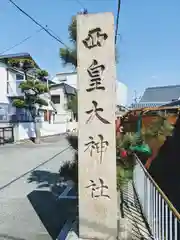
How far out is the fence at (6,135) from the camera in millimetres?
14984

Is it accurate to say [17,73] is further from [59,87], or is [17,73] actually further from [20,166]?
[20,166]

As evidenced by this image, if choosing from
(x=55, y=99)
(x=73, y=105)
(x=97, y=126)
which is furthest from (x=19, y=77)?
(x=97, y=126)

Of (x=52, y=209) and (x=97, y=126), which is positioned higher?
(x=97, y=126)

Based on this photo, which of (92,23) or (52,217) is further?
(52,217)

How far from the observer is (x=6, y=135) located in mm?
15672

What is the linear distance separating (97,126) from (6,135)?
13985 millimetres

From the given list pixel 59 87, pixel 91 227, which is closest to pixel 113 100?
pixel 91 227

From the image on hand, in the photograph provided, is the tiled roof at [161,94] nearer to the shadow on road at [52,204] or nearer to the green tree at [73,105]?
the shadow on road at [52,204]

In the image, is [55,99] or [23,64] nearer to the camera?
[23,64]

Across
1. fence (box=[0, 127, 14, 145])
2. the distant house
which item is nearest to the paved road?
fence (box=[0, 127, 14, 145])

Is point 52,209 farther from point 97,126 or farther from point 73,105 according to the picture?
point 97,126

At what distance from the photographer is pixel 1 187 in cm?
593

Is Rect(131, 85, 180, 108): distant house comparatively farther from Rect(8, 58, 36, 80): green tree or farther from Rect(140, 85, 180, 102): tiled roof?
Rect(8, 58, 36, 80): green tree

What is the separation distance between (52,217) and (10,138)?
489 inches
